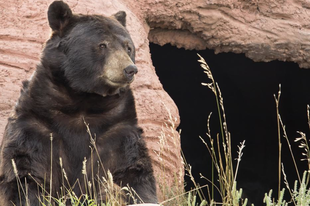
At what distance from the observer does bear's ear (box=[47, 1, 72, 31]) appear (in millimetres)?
4605

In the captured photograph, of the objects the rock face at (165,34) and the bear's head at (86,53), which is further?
the rock face at (165,34)

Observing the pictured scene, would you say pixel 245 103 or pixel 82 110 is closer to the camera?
pixel 82 110

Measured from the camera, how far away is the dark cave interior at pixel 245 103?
1096cm

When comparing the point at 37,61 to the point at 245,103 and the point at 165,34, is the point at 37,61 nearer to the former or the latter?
the point at 165,34

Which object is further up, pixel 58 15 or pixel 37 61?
pixel 58 15

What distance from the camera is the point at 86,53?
4602mm

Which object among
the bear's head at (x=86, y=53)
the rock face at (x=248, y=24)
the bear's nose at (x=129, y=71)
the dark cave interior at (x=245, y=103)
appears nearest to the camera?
the bear's nose at (x=129, y=71)

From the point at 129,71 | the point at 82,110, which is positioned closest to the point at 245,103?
the point at 82,110

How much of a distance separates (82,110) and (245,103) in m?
7.35

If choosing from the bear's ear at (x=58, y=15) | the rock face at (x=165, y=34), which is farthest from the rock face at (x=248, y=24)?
the bear's ear at (x=58, y=15)

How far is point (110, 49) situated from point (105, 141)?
2.31 feet

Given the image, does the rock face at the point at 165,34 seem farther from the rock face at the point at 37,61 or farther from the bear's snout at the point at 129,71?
the bear's snout at the point at 129,71

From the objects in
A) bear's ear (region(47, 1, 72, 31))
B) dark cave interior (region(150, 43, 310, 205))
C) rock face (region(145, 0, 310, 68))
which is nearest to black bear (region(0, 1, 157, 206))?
bear's ear (region(47, 1, 72, 31))

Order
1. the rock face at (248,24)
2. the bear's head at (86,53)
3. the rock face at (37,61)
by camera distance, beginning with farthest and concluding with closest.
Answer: the rock face at (248,24), the rock face at (37,61), the bear's head at (86,53)
